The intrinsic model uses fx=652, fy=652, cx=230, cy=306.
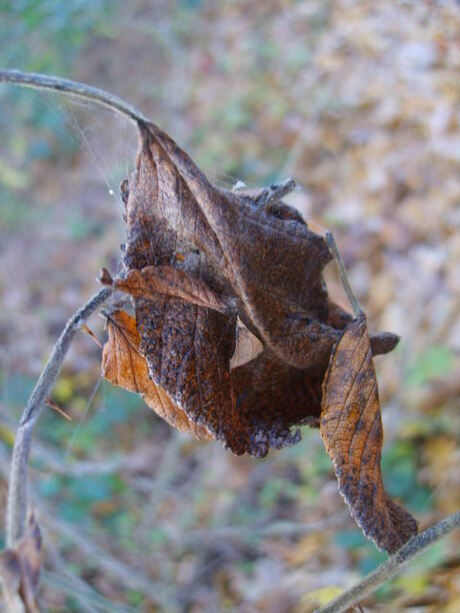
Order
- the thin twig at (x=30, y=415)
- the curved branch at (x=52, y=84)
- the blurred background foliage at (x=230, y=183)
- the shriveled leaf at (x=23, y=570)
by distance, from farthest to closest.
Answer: the blurred background foliage at (x=230, y=183) → the shriveled leaf at (x=23, y=570) → the thin twig at (x=30, y=415) → the curved branch at (x=52, y=84)

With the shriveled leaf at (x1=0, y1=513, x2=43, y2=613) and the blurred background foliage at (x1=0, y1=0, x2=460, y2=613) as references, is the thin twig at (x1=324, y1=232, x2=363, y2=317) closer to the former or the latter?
the blurred background foliage at (x1=0, y1=0, x2=460, y2=613)

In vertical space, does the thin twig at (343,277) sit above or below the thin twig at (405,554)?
above

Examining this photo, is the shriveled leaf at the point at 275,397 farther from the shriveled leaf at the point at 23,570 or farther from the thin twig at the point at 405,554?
the shriveled leaf at the point at 23,570

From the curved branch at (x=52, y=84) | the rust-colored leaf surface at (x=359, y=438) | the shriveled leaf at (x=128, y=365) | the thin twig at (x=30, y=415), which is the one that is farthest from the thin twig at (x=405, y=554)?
the curved branch at (x=52, y=84)

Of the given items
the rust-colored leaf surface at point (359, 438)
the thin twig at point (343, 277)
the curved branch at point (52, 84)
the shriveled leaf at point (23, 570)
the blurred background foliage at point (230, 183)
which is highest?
the blurred background foliage at point (230, 183)

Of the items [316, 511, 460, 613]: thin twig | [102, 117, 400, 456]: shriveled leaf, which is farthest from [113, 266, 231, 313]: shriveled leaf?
[316, 511, 460, 613]: thin twig

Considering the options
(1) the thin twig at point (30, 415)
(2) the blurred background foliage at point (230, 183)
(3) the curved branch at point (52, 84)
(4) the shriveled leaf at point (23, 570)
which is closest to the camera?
(3) the curved branch at point (52, 84)

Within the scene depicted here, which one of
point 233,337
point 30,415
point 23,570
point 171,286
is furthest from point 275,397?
point 23,570

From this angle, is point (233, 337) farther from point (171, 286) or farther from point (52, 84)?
point (52, 84)
